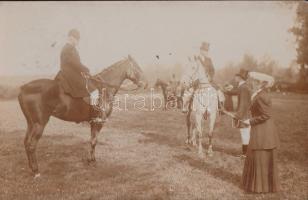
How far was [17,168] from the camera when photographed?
6.67 metres

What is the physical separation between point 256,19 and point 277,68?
1.16 metres

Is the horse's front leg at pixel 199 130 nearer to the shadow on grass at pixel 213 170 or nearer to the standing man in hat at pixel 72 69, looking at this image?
the shadow on grass at pixel 213 170

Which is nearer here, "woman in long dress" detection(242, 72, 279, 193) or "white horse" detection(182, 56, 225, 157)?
"woman in long dress" detection(242, 72, 279, 193)

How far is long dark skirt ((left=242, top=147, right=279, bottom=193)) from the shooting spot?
19.4 feet

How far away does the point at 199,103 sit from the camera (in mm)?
8078

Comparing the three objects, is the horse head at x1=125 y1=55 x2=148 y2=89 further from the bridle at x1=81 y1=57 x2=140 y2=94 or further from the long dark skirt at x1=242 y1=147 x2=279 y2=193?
the long dark skirt at x1=242 y1=147 x2=279 y2=193

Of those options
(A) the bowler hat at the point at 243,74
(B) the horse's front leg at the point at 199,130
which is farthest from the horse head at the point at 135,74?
(A) the bowler hat at the point at 243,74

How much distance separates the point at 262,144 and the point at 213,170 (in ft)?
4.85

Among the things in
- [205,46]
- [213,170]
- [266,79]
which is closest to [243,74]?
[205,46]

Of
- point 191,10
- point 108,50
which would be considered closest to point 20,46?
point 108,50

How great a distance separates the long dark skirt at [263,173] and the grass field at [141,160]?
0.16 metres

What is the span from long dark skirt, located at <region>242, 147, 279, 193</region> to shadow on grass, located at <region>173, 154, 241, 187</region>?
0.44 m

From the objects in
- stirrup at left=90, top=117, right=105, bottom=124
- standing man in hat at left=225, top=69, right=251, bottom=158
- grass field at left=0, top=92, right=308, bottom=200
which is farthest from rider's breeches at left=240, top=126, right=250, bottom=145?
stirrup at left=90, top=117, right=105, bottom=124

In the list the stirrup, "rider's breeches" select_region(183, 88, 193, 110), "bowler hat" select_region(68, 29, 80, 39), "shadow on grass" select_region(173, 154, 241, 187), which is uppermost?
"bowler hat" select_region(68, 29, 80, 39)
